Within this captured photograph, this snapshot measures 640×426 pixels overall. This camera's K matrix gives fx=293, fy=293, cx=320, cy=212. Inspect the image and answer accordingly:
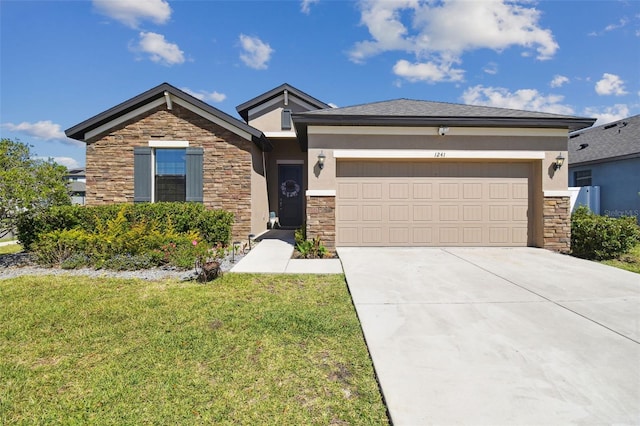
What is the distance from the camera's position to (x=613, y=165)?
541 inches

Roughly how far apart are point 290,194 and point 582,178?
50.7 ft

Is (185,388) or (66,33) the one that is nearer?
(185,388)

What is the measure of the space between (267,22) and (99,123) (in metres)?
6.45

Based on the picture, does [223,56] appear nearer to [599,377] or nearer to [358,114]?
[358,114]

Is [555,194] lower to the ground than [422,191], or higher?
lower

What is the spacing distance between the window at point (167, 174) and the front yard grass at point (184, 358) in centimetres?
514

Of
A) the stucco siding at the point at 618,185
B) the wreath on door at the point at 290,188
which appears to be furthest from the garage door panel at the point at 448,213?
the stucco siding at the point at 618,185

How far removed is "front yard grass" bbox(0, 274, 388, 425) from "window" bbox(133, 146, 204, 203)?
5.14m

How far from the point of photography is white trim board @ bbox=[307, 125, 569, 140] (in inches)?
313

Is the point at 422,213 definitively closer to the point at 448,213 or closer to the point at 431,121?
the point at 448,213

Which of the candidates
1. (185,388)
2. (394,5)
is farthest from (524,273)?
(394,5)

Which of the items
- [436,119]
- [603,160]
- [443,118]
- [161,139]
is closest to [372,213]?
[436,119]

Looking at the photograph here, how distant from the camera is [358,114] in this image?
7.77 meters

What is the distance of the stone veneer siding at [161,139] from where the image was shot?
9523 mm
